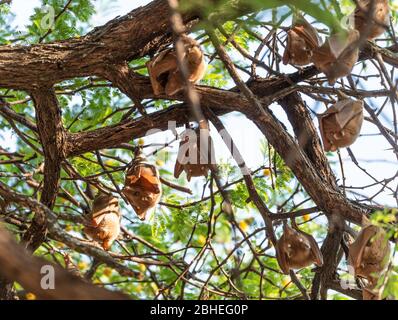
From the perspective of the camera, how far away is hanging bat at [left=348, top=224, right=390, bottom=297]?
214 cm

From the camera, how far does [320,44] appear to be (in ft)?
7.57

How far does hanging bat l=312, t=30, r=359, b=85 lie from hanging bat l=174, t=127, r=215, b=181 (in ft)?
1.36

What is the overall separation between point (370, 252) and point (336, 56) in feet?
1.90

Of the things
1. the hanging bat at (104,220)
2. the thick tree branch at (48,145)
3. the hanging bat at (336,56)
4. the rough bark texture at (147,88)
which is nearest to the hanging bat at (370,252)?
the rough bark texture at (147,88)

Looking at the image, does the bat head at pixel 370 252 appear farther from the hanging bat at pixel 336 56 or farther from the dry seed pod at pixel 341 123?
the hanging bat at pixel 336 56

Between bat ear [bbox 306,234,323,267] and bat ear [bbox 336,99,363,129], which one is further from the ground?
bat ear [bbox 336,99,363,129]

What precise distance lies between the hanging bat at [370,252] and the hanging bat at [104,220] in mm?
889

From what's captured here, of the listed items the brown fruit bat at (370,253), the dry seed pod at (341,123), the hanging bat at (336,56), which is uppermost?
the hanging bat at (336,56)

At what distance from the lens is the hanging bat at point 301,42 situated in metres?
2.33

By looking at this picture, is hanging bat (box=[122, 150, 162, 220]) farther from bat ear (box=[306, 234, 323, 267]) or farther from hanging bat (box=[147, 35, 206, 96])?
bat ear (box=[306, 234, 323, 267])

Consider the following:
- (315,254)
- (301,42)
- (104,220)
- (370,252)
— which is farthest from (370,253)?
(104,220)

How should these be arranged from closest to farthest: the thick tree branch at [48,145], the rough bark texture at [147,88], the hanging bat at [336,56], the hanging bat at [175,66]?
the hanging bat at [336,56] < the hanging bat at [175,66] < the rough bark texture at [147,88] < the thick tree branch at [48,145]

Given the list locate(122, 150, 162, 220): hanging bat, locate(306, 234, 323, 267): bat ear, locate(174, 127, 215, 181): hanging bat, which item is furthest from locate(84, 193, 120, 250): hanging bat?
locate(306, 234, 323, 267): bat ear
